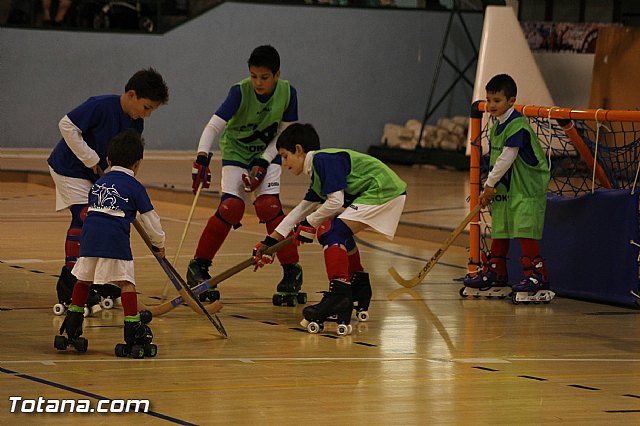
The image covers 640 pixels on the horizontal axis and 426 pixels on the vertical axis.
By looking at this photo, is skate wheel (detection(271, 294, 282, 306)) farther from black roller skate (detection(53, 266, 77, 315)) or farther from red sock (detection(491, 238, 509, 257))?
red sock (detection(491, 238, 509, 257))

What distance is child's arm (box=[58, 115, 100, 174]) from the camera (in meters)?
6.67

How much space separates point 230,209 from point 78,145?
1.22 meters

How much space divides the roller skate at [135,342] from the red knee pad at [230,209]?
6.61 ft

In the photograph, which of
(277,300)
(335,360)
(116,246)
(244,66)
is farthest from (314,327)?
(244,66)

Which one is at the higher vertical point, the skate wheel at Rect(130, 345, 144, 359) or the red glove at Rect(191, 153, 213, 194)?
the red glove at Rect(191, 153, 213, 194)

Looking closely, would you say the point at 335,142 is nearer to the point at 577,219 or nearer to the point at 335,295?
the point at 577,219

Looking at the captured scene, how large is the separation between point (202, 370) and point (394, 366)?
828mm

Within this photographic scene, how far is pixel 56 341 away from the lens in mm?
5703

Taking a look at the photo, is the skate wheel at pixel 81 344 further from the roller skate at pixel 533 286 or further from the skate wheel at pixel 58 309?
the roller skate at pixel 533 286

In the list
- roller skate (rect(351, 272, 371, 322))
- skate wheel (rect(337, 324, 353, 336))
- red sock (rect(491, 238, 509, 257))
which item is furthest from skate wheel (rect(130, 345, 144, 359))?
red sock (rect(491, 238, 509, 257))

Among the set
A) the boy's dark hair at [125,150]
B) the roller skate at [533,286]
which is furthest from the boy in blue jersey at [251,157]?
the boy's dark hair at [125,150]

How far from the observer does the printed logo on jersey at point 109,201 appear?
5.68m

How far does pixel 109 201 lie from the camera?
18.7 ft

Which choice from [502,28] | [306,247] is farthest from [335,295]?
[502,28]
